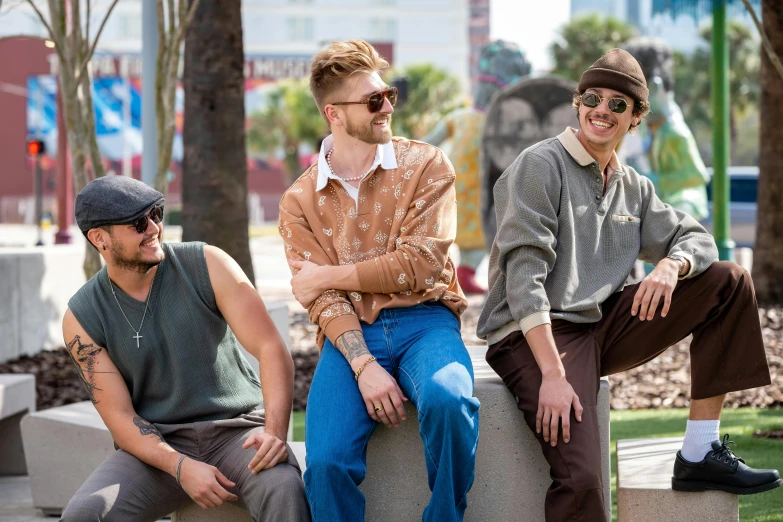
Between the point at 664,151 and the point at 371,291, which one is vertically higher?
the point at 664,151

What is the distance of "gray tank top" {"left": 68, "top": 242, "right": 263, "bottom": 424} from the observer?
369cm

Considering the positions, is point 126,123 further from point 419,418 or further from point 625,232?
point 419,418

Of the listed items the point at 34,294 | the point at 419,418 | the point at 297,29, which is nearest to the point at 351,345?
the point at 419,418

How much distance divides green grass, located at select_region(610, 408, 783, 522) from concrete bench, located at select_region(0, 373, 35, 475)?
312 centimetres

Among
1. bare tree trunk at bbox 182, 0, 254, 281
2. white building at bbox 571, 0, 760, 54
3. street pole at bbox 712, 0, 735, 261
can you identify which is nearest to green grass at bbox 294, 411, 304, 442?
bare tree trunk at bbox 182, 0, 254, 281

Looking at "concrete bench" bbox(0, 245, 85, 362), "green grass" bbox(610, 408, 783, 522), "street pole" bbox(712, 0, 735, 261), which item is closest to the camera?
"green grass" bbox(610, 408, 783, 522)

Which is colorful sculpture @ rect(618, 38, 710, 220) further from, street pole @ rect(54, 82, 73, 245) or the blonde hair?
street pole @ rect(54, 82, 73, 245)

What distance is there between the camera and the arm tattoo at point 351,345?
3.63m

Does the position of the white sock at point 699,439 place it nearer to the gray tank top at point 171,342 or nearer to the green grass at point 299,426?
the gray tank top at point 171,342

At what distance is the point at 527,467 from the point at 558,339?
461 mm

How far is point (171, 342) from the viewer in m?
3.70

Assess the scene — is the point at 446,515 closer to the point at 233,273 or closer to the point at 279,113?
the point at 233,273

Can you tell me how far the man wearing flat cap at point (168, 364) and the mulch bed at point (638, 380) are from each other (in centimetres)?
360

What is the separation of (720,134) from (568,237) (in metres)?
9.16
